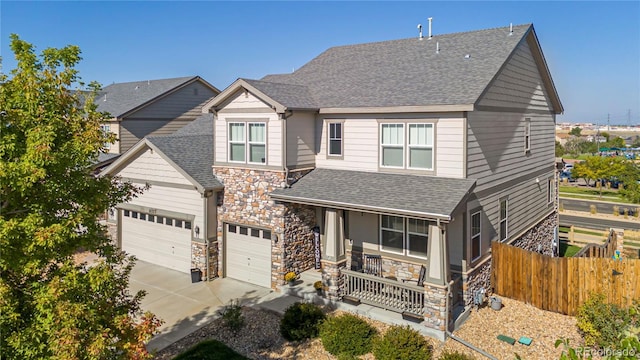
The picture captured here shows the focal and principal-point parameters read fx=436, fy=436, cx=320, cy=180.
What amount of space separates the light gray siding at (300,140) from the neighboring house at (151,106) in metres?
14.1

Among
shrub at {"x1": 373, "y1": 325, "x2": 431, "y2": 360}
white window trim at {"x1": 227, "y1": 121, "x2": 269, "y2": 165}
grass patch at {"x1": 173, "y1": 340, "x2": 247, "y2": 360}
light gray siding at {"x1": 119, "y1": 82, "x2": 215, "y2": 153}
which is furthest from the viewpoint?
light gray siding at {"x1": 119, "y1": 82, "x2": 215, "y2": 153}

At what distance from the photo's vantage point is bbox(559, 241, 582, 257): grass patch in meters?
22.7

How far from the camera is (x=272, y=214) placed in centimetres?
1513

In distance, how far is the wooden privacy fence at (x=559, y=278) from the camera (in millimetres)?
12594

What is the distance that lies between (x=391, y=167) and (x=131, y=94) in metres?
21.4

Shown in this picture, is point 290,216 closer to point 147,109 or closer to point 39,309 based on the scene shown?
point 39,309

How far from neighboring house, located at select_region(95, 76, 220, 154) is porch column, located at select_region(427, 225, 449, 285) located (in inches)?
783

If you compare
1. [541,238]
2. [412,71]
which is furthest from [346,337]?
[541,238]

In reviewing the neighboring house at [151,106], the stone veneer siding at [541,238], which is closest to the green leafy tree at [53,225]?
the stone veneer siding at [541,238]

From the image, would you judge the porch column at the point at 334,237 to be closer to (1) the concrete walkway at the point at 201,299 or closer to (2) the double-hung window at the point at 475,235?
(1) the concrete walkway at the point at 201,299

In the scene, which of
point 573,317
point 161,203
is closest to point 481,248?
point 573,317

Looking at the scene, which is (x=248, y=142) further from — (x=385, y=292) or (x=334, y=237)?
(x=385, y=292)

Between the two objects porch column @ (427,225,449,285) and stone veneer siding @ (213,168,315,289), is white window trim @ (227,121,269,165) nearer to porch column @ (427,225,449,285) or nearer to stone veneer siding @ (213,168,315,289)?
stone veneer siding @ (213,168,315,289)

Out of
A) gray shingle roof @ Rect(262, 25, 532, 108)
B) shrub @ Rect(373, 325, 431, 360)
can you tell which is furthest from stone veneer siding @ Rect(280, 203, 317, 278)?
shrub @ Rect(373, 325, 431, 360)
